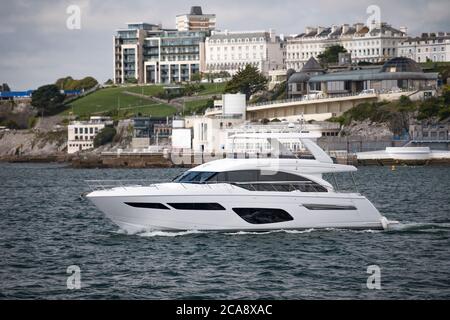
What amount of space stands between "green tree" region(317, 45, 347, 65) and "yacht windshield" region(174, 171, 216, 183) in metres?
146

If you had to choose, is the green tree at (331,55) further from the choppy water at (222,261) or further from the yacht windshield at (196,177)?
the yacht windshield at (196,177)

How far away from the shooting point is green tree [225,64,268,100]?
17775 centimetres

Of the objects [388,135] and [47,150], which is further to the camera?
[47,150]

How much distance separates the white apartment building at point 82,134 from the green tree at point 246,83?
65.7 feet

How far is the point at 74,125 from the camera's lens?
17375 centimetres

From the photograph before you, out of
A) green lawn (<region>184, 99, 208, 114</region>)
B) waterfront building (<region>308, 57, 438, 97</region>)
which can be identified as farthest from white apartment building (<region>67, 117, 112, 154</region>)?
waterfront building (<region>308, 57, 438, 97</region>)

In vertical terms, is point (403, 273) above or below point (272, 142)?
below

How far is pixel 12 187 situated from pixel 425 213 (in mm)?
41340

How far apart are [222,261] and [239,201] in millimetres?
4182

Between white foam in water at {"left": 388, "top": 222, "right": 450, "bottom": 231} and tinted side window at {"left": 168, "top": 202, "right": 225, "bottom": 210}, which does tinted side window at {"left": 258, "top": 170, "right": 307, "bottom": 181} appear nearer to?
tinted side window at {"left": 168, "top": 202, "right": 225, "bottom": 210}

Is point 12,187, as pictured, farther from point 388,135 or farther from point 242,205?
point 388,135

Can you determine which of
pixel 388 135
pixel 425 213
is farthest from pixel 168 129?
pixel 425 213

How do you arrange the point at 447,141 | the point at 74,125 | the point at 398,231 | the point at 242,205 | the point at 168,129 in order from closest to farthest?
the point at 242,205, the point at 398,231, the point at 447,141, the point at 168,129, the point at 74,125

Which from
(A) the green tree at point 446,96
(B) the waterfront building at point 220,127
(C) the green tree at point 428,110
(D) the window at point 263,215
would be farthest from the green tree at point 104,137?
(D) the window at point 263,215
